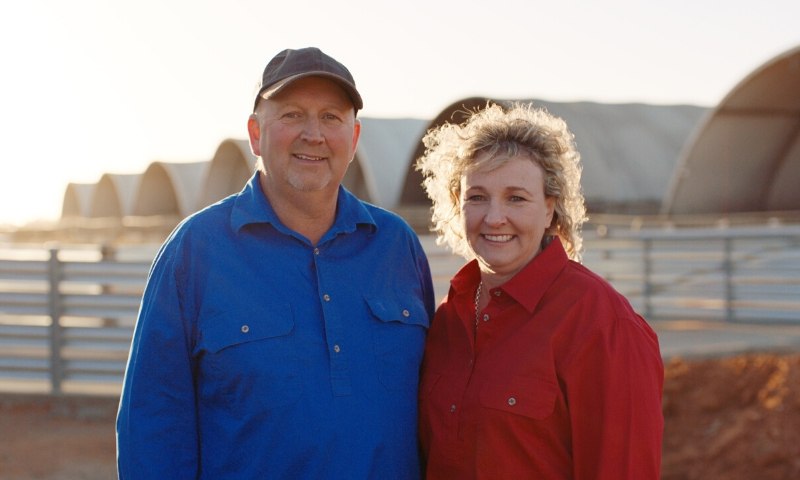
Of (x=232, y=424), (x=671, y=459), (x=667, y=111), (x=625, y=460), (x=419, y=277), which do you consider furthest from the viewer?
(x=667, y=111)

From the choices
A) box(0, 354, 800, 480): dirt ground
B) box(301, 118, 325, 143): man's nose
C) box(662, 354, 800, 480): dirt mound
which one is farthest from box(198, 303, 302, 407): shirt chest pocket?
box(662, 354, 800, 480): dirt mound

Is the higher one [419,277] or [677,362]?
[419,277]

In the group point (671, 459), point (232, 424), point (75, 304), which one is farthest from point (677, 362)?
point (232, 424)

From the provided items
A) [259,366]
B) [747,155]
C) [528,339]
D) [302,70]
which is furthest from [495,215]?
[747,155]

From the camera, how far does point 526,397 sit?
3.10 meters

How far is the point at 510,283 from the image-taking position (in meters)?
3.28

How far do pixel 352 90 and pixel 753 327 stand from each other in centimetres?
1011

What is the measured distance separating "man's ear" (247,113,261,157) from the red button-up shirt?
85 cm

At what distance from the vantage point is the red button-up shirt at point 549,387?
9.80 feet

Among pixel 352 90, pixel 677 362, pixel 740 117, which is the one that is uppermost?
pixel 740 117

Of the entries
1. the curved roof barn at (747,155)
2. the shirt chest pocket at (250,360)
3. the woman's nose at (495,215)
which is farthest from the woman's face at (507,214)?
the curved roof barn at (747,155)

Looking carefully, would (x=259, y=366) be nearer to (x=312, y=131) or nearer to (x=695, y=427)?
(x=312, y=131)

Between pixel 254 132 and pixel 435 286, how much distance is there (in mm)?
7391

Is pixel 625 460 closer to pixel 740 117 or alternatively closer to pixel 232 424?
pixel 232 424
